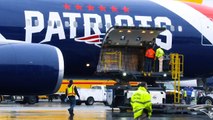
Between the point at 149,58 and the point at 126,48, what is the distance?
103 cm

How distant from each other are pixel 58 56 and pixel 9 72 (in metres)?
0.96

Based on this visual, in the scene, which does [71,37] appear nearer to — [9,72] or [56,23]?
[56,23]

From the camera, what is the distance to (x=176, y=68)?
22.1 m

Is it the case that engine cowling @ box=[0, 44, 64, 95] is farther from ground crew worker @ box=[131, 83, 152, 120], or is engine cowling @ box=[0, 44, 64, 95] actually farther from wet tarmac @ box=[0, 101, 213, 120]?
wet tarmac @ box=[0, 101, 213, 120]

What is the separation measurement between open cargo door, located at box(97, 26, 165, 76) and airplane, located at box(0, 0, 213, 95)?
0.34 meters

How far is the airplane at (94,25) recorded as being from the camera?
18.2 meters

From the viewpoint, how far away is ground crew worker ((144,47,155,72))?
21.4m

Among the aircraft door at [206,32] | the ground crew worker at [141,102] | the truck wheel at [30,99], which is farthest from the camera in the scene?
the truck wheel at [30,99]

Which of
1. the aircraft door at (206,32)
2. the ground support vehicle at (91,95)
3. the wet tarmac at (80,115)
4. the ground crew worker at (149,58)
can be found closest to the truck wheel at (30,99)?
the ground support vehicle at (91,95)

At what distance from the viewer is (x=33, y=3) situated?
18578 millimetres

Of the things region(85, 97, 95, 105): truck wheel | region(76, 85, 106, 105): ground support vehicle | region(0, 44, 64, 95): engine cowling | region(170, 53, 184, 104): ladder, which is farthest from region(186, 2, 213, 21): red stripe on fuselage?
region(85, 97, 95, 105): truck wheel

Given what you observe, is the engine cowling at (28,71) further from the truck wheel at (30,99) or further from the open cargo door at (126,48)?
the truck wheel at (30,99)

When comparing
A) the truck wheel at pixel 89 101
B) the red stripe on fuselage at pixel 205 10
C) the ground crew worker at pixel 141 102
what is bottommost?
the ground crew worker at pixel 141 102

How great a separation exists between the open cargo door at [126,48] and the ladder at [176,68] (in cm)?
99
